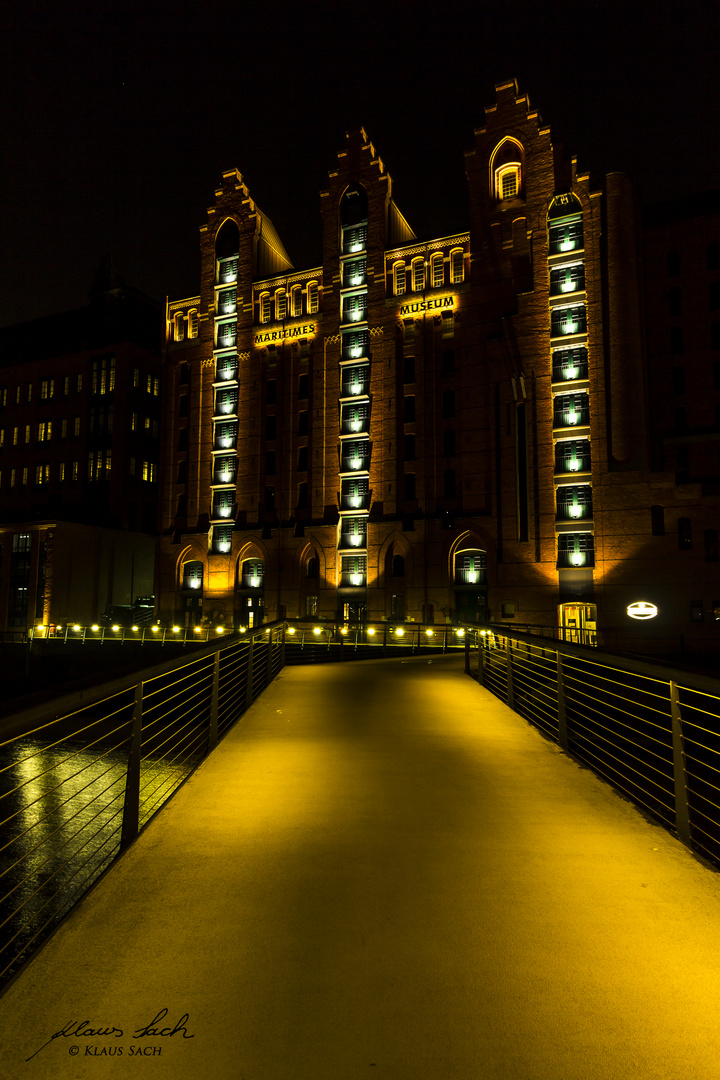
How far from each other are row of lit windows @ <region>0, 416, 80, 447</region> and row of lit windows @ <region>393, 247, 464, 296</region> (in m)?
32.2

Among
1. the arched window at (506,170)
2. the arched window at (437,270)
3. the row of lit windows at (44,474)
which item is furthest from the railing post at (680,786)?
the row of lit windows at (44,474)

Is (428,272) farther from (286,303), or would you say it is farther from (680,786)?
(680,786)

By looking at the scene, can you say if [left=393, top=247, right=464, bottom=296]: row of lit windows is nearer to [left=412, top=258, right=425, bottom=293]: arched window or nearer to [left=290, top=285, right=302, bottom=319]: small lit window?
[left=412, top=258, right=425, bottom=293]: arched window

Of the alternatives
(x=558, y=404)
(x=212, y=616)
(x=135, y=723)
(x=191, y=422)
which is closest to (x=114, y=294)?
(x=191, y=422)

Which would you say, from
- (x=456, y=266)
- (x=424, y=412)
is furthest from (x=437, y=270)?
(x=424, y=412)

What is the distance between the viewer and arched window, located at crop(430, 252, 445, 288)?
144 ft

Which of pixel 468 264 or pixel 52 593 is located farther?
pixel 52 593

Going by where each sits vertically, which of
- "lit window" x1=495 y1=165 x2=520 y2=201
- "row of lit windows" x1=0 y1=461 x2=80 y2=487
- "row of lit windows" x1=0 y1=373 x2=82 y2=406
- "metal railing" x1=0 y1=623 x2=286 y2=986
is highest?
"lit window" x1=495 y1=165 x2=520 y2=201

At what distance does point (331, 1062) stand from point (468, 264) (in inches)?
1781

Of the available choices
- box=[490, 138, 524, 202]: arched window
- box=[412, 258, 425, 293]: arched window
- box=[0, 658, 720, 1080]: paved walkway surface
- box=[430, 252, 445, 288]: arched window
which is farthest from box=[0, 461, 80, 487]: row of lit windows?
box=[0, 658, 720, 1080]: paved walkway surface

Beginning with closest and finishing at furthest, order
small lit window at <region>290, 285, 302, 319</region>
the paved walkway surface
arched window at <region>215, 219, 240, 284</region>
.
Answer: the paved walkway surface → small lit window at <region>290, 285, 302, 319</region> → arched window at <region>215, 219, 240, 284</region>

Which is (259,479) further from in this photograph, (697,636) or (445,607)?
(697,636)

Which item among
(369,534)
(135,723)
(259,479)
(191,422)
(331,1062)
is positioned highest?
(191,422)

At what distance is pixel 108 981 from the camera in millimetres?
3203
